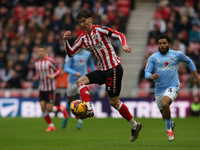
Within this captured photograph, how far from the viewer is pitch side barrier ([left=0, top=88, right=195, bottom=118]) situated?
58.1ft

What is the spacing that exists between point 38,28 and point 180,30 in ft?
26.6

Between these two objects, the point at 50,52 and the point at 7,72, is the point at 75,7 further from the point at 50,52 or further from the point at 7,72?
the point at 7,72

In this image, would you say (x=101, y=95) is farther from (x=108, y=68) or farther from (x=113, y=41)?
(x=108, y=68)

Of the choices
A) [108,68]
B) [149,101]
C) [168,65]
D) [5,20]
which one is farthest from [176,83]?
[5,20]

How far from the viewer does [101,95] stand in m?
19.4

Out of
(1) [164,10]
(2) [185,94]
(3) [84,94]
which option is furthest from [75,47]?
(1) [164,10]

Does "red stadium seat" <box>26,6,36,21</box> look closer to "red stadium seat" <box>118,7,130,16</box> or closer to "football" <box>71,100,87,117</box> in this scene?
"red stadium seat" <box>118,7,130,16</box>

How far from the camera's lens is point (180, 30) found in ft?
67.3

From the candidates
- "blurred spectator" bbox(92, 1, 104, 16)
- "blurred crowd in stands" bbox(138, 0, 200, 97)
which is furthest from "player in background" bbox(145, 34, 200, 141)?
"blurred spectator" bbox(92, 1, 104, 16)

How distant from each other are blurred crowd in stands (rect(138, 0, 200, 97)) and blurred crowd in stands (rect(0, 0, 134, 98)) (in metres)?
2.12

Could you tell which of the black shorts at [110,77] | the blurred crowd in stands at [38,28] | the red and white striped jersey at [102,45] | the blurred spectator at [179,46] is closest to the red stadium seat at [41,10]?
the blurred crowd in stands at [38,28]

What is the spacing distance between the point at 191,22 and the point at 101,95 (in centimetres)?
589

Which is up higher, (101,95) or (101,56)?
(101,56)

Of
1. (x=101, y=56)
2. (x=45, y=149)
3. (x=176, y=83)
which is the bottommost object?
(x=45, y=149)
